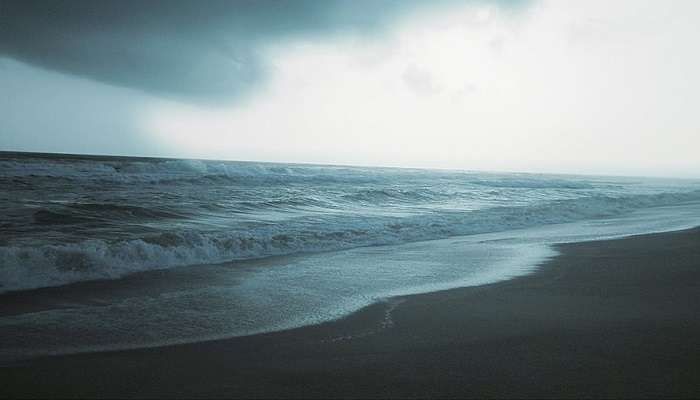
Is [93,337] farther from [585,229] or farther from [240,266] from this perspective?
[585,229]

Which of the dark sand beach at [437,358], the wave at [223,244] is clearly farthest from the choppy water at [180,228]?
the dark sand beach at [437,358]

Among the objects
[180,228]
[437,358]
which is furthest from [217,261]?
[437,358]

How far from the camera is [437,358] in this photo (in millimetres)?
3299

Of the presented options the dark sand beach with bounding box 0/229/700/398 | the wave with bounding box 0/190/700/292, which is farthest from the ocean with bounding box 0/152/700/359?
the dark sand beach with bounding box 0/229/700/398

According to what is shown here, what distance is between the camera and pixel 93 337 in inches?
144

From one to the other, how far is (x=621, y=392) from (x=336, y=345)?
1.98m

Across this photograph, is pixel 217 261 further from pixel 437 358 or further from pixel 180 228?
pixel 437 358

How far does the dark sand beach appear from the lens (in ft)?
9.07

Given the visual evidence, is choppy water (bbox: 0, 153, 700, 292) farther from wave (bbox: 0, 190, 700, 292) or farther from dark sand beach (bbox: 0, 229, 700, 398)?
dark sand beach (bbox: 0, 229, 700, 398)

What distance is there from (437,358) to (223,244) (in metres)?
5.59

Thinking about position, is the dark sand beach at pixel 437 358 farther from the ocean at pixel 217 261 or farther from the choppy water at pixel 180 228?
the choppy water at pixel 180 228

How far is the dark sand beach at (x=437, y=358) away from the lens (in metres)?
2.76

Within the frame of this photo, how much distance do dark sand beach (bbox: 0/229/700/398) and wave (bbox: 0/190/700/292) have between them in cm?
321

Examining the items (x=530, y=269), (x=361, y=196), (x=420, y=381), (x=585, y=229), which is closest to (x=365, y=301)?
(x=420, y=381)
